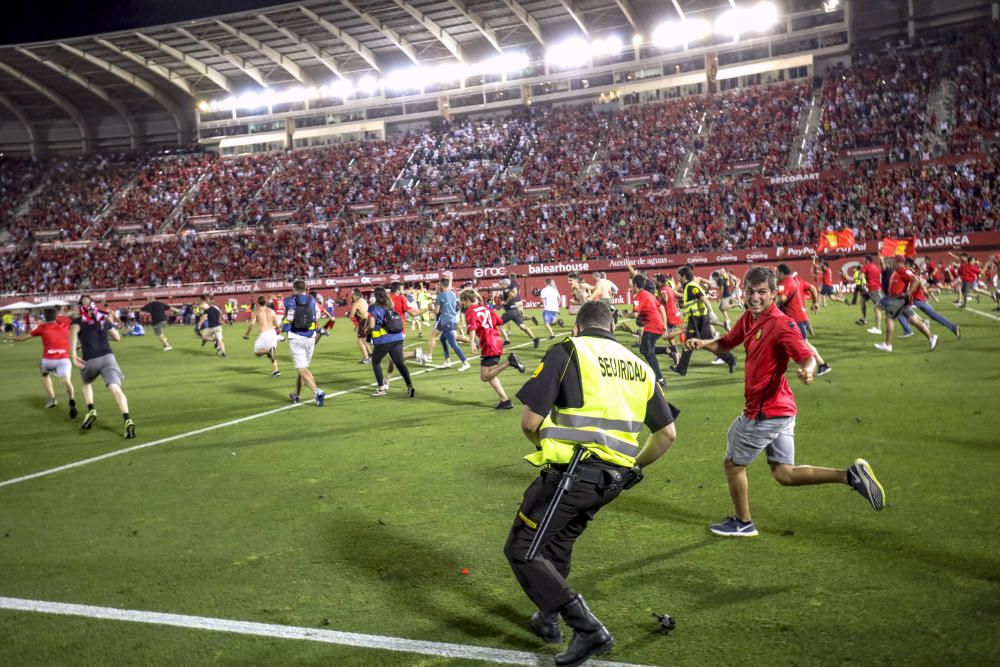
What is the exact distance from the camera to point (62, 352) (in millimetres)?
13305

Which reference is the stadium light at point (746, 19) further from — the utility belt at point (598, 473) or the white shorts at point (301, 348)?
the utility belt at point (598, 473)

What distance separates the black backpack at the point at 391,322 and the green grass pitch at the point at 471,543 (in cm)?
212

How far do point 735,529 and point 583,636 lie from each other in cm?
233

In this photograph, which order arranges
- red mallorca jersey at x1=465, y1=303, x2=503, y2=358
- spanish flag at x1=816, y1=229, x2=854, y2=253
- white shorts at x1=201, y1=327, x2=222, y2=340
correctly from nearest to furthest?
red mallorca jersey at x1=465, y1=303, x2=503, y2=358 < white shorts at x1=201, y1=327, x2=222, y2=340 < spanish flag at x1=816, y1=229, x2=854, y2=253

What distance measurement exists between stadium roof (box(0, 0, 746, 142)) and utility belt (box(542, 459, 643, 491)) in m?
49.4

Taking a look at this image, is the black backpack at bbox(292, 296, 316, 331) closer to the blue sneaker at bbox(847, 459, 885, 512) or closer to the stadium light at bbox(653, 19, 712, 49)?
the blue sneaker at bbox(847, 459, 885, 512)

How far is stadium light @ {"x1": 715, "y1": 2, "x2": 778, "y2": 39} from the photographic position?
48.8 m

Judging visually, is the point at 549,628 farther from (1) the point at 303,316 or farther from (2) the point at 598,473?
(1) the point at 303,316

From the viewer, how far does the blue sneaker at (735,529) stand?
5609mm

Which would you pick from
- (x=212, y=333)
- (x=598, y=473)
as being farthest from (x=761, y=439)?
(x=212, y=333)

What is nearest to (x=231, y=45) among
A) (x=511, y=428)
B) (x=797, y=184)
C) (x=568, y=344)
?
(x=797, y=184)

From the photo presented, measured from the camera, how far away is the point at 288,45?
181 feet

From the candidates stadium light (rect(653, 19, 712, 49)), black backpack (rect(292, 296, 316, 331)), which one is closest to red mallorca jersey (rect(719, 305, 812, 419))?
black backpack (rect(292, 296, 316, 331))

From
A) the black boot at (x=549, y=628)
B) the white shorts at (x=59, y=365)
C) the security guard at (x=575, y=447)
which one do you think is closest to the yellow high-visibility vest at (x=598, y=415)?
the security guard at (x=575, y=447)
